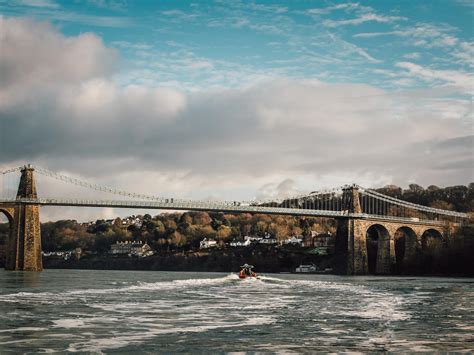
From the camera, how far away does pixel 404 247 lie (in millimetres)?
96500

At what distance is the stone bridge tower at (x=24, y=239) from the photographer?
75.8m

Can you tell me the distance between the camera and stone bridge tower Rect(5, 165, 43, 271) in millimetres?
75812

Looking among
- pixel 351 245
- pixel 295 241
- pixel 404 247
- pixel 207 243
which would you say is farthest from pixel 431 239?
pixel 207 243

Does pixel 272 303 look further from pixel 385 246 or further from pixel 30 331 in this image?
pixel 385 246

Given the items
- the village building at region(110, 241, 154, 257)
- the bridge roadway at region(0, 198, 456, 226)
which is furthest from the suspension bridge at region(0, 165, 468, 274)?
the village building at region(110, 241, 154, 257)

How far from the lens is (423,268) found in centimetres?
8569

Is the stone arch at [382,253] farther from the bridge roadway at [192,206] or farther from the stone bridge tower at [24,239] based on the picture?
the stone bridge tower at [24,239]

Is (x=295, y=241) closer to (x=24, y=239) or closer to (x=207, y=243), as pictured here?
(x=207, y=243)

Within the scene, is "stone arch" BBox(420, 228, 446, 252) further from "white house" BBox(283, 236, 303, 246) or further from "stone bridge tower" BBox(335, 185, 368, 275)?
"white house" BBox(283, 236, 303, 246)

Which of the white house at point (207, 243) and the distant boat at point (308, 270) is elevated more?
the white house at point (207, 243)

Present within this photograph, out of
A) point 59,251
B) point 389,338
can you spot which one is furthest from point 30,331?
point 59,251

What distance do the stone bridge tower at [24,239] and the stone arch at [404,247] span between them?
46.3 m

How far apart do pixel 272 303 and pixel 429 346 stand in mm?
13960

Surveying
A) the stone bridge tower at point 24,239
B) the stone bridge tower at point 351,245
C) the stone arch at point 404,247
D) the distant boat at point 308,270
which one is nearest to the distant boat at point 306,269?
the distant boat at point 308,270
